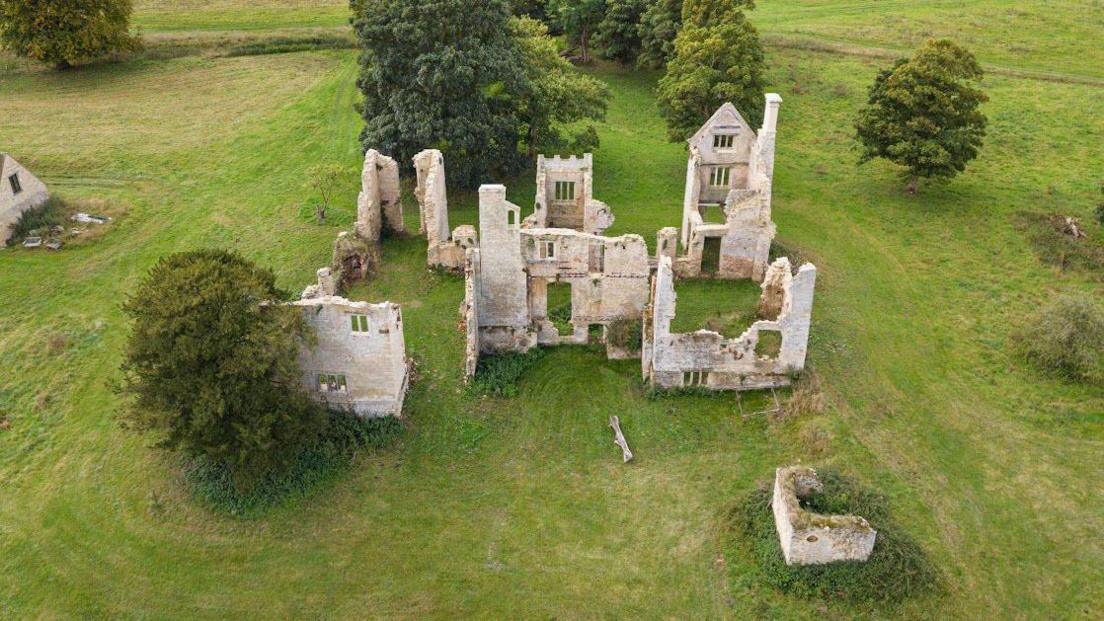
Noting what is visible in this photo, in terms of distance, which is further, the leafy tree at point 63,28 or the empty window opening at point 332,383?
the leafy tree at point 63,28

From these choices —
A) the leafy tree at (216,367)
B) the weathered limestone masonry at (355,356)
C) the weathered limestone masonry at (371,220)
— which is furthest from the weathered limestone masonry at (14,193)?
the weathered limestone masonry at (355,356)

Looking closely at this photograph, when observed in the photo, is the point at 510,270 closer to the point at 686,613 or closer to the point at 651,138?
the point at 686,613

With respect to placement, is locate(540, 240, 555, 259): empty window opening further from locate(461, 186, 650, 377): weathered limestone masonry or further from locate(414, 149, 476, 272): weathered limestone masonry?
locate(414, 149, 476, 272): weathered limestone masonry

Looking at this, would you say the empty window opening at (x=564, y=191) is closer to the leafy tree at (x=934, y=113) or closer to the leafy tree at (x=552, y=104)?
the leafy tree at (x=552, y=104)

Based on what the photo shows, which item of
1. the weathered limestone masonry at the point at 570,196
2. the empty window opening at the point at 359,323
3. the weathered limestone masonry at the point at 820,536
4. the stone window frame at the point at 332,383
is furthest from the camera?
the weathered limestone masonry at the point at 570,196

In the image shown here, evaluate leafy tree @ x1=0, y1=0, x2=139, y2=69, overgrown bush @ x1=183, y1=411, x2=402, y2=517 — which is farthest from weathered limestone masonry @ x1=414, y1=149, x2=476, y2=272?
leafy tree @ x1=0, y1=0, x2=139, y2=69

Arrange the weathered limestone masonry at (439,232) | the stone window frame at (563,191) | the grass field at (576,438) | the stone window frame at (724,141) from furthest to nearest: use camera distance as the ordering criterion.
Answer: the stone window frame at (563,191)
the stone window frame at (724,141)
the weathered limestone masonry at (439,232)
the grass field at (576,438)
